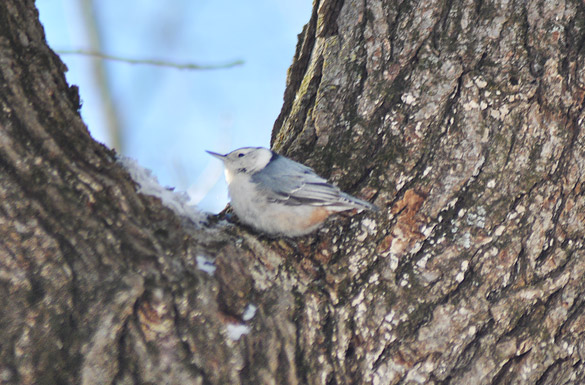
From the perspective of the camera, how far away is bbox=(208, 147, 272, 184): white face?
234cm

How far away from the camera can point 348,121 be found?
6.79 ft

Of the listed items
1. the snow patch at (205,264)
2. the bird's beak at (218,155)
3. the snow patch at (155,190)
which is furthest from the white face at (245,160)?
the snow patch at (205,264)

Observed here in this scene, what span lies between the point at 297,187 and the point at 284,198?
0.37ft

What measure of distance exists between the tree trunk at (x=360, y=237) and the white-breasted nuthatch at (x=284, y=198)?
65 mm

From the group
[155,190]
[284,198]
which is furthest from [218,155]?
[155,190]

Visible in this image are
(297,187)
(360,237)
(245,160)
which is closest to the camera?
(360,237)

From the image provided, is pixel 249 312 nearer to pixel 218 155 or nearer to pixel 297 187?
pixel 297 187

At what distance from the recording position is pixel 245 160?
247cm

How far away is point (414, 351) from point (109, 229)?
3.05 feet

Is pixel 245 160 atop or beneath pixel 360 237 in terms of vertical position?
atop

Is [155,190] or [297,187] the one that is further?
[297,187]

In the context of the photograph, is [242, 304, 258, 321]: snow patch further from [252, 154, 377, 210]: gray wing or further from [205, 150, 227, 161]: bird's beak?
[205, 150, 227, 161]: bird's beak

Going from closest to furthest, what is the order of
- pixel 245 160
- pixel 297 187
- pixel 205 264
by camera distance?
1. pixel 205 264
2. pixel 297 187
3. pixel 245 160

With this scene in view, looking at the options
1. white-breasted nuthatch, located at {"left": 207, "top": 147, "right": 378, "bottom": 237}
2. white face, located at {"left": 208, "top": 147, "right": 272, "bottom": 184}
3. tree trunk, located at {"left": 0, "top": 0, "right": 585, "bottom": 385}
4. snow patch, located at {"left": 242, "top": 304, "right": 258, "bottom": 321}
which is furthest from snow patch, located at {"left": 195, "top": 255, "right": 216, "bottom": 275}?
white face, located at {"left": 208, "top": 147, "right": 272, "bottom": 184}
